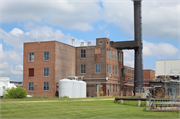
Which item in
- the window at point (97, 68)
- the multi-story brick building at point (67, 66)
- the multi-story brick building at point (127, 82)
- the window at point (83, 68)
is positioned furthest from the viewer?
the multi-story brick building at point (127, 82)

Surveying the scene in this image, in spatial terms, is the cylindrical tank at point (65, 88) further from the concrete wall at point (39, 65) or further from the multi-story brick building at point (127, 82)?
the multi-story brick building at point (127, 82)

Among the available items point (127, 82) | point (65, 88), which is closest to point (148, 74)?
point (127, 82)

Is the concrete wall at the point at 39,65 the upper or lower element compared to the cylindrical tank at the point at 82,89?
upper

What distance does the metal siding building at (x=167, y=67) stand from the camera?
103m

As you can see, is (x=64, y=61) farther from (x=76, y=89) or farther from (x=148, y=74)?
(x=148, y=74)

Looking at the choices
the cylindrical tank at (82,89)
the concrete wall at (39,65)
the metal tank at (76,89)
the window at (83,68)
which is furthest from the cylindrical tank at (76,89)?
the window at (83,68)

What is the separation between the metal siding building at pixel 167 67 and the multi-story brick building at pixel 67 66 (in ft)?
146

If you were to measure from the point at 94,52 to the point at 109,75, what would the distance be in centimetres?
649

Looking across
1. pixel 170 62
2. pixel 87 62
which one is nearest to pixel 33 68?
pixel 87 62

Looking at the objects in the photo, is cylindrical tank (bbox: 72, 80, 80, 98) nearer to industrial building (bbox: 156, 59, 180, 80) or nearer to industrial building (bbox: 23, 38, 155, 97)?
industrial building (bbox: 23, 38, 155, 97)

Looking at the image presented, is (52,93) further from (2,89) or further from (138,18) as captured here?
(138,18)

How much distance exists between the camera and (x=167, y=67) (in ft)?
354

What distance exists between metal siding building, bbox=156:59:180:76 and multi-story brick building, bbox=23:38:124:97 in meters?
44.6

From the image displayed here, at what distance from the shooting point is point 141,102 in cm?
2841
